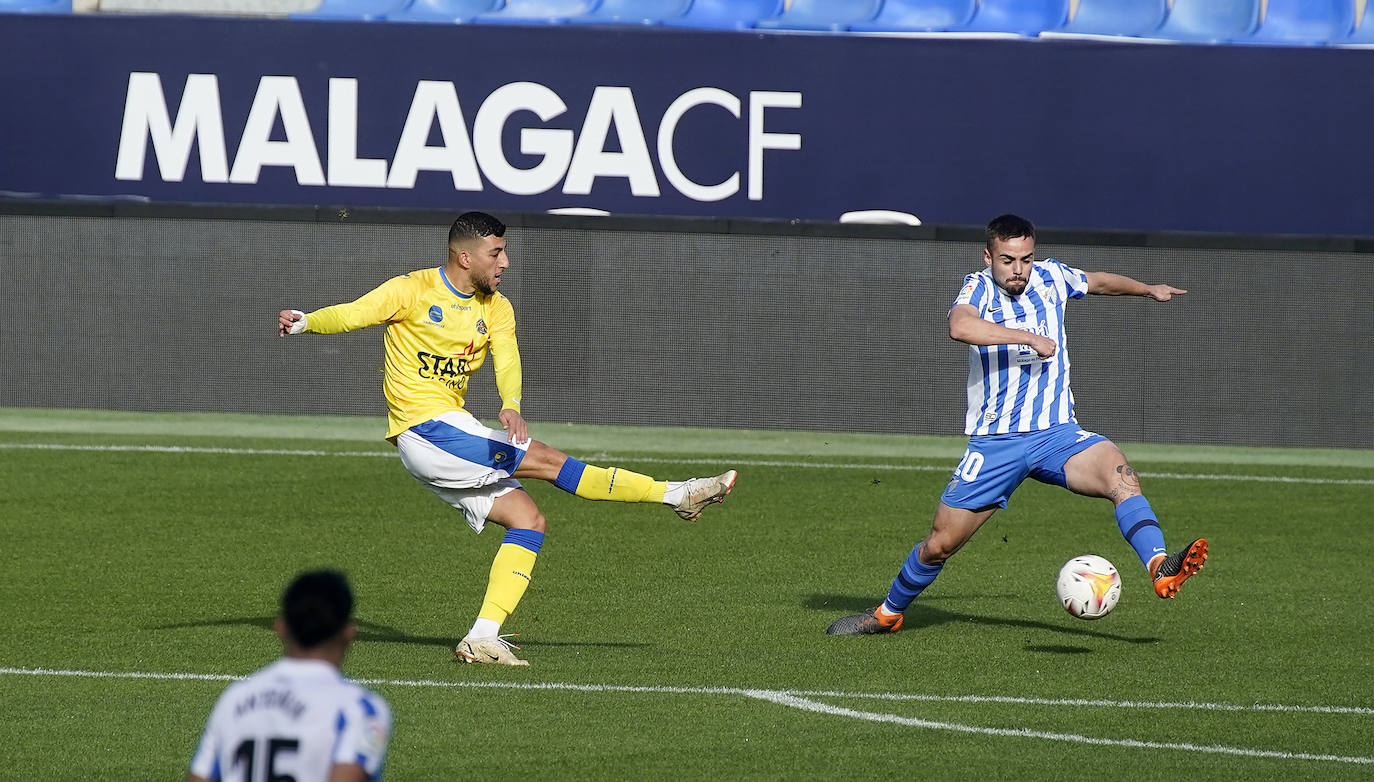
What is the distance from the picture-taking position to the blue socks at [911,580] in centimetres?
924

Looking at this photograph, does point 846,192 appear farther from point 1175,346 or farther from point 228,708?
point 228,708

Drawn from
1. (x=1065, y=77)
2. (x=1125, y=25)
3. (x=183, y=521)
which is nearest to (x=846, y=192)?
(x=1065, y=77)

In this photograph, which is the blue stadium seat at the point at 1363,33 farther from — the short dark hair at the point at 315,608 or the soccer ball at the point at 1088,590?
the short dark hair at the point at 315,608

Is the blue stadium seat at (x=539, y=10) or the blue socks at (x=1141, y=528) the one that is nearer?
the blue socks at (x=1141, y=528)

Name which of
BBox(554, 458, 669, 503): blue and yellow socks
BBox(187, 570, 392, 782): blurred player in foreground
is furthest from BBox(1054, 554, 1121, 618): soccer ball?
BBox(187, 570, 392, 782): blurred player in foreground

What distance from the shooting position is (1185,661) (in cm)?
886

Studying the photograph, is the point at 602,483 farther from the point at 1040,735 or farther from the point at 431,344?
the point at 1040,735

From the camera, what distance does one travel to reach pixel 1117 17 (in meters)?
21.2

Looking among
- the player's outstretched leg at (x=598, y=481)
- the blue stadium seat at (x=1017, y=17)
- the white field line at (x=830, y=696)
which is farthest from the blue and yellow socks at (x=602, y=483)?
the blue stadium seat at (x=1017, y=17)

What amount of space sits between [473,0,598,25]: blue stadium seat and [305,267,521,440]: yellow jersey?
12682 millimetres

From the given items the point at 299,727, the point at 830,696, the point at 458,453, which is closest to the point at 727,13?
the point at 458,453

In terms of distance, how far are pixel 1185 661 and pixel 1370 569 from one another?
355 centimetres

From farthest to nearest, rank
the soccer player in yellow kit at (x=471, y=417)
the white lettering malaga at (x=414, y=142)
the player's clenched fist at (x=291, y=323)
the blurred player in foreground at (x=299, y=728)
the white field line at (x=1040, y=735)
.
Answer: the white lettering malaga at (x=414, y=142), the soccer player in yellow kit at (x=471, y=417), the player's clenched fist at (x=291, y=323), the white field line at (x=1040, y=735), the blurred player in foreground at (x=299, y=728)

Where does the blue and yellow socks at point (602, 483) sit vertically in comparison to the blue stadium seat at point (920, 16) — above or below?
below
